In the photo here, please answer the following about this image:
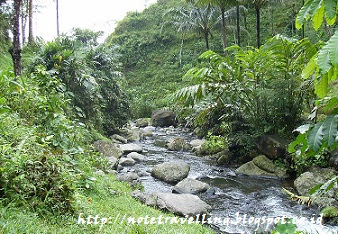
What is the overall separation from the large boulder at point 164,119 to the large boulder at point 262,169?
983cm

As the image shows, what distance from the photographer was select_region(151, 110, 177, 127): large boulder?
1788 centimetres

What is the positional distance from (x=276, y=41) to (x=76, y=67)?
18.3ft

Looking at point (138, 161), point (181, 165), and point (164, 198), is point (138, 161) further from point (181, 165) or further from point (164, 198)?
point (164, 198)

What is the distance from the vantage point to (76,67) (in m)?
8.44

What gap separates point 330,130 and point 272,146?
6.86 metres

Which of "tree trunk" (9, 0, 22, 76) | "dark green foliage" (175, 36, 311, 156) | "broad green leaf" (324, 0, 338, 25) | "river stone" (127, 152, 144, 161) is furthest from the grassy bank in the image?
"river stone" (127, 152, 144, 161)

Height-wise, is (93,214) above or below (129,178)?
above

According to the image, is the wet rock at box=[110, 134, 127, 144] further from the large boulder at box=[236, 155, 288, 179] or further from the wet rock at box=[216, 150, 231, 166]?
the large boulder at box=[236, 155, 288, 179]

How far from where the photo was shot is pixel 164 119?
1791 centimetres

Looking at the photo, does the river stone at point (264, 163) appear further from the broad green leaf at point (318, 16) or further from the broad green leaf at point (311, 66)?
the broad green leaf at point (318, 16)

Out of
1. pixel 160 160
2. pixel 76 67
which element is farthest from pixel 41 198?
pixel 160 160

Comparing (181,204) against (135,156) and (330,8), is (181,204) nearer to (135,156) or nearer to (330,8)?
(135,156)

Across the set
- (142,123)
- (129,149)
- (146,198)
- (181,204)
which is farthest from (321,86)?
(142,123)

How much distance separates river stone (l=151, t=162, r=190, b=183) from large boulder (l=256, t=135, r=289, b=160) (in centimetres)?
230
